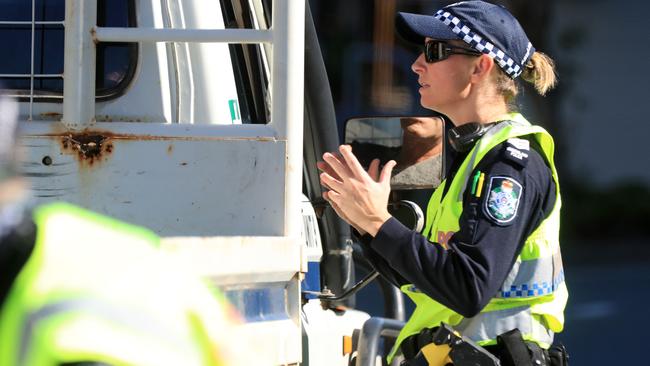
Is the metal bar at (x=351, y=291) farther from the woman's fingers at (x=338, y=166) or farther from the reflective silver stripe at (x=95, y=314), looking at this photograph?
the reflective silver stripe at (x=95, y=314)

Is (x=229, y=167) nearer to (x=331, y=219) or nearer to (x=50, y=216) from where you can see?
(x=50, y=216)

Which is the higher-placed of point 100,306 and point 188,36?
point 188,36

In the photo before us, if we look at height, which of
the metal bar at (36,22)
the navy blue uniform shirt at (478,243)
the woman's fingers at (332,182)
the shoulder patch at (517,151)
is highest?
the metal bar at (36,22)

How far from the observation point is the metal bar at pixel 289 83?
2662mm

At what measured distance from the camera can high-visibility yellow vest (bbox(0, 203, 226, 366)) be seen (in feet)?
4.60

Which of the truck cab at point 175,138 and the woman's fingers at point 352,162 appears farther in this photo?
the woman's fingers at point 352,162

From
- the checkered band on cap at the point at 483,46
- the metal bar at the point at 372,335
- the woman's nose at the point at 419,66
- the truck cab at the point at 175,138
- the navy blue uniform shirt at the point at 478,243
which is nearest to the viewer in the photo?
the truck cab at the point at 175,138

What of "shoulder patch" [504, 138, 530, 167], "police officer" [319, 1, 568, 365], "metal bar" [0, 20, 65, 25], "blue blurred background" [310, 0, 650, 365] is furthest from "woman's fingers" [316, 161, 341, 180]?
"blue blurred background" [310, 0, 650, 365]

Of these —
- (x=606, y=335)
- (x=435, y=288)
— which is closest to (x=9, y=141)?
(x=435, y=288)

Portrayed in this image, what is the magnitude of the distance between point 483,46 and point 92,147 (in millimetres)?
1037

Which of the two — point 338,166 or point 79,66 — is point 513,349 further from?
point 79,66

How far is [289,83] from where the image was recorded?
2.68 meters

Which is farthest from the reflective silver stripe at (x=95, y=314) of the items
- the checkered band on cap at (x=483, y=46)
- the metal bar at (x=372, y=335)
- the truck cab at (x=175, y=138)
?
the metal bar at (x=372, y=335)

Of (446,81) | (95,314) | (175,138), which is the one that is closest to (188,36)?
(175,138)
